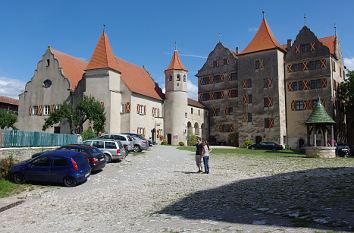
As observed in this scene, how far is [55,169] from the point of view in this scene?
19.9 metres

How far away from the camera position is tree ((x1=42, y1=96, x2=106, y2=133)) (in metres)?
47.3

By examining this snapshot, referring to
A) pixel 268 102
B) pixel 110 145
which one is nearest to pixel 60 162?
pixel 110 145

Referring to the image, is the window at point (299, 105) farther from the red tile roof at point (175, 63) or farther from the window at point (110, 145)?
the window at point (110, 145)

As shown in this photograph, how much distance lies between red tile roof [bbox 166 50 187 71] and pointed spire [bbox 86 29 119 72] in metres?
10.9

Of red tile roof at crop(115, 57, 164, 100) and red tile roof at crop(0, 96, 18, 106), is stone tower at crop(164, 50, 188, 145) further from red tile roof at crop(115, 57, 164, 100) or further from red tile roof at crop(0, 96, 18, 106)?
red tile roof at crop(0, 96, 18, 106)

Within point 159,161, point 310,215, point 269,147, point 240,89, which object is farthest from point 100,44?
point 310,215

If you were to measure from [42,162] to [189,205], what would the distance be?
10.6 metres

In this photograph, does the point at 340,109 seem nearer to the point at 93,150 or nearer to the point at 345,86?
the point at 345,86

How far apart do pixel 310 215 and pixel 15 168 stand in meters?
16.0

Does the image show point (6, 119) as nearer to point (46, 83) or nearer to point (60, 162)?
point (46, 83)

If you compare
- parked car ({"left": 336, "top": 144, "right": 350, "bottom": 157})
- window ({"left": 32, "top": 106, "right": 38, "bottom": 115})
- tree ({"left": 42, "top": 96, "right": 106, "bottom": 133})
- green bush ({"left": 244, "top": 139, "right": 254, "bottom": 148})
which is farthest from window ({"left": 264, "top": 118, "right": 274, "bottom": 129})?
window ({"left": 32, "top": 106, "right": 38, "bottom": 115})

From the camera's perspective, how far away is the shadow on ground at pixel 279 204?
9.45 m

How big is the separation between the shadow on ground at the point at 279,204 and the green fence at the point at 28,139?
552 inches

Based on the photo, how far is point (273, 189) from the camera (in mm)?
15047
